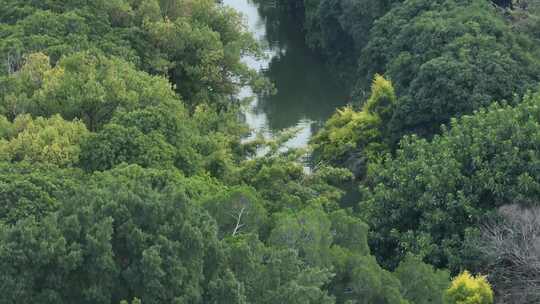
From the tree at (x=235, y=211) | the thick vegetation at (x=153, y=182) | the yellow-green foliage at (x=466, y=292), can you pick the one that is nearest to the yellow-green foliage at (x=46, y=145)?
the thick vegetation at (x=153, y=182)

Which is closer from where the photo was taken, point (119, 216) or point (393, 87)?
point (119, 216)

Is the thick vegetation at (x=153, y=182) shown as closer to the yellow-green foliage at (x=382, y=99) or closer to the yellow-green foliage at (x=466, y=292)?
the yellow-green foliage at (x=382, y=99)

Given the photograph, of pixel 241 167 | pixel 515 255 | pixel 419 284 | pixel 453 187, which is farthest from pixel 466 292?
pixel 241 167

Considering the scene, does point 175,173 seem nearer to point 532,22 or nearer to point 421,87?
point 421,87

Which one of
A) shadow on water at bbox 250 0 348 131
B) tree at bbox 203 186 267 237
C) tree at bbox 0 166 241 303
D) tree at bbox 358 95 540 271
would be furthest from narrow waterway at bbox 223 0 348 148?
tree at bbox 0 166 241 303

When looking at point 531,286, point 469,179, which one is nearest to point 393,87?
point 469,179

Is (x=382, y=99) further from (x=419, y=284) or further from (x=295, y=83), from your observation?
(x=295, y=83)
